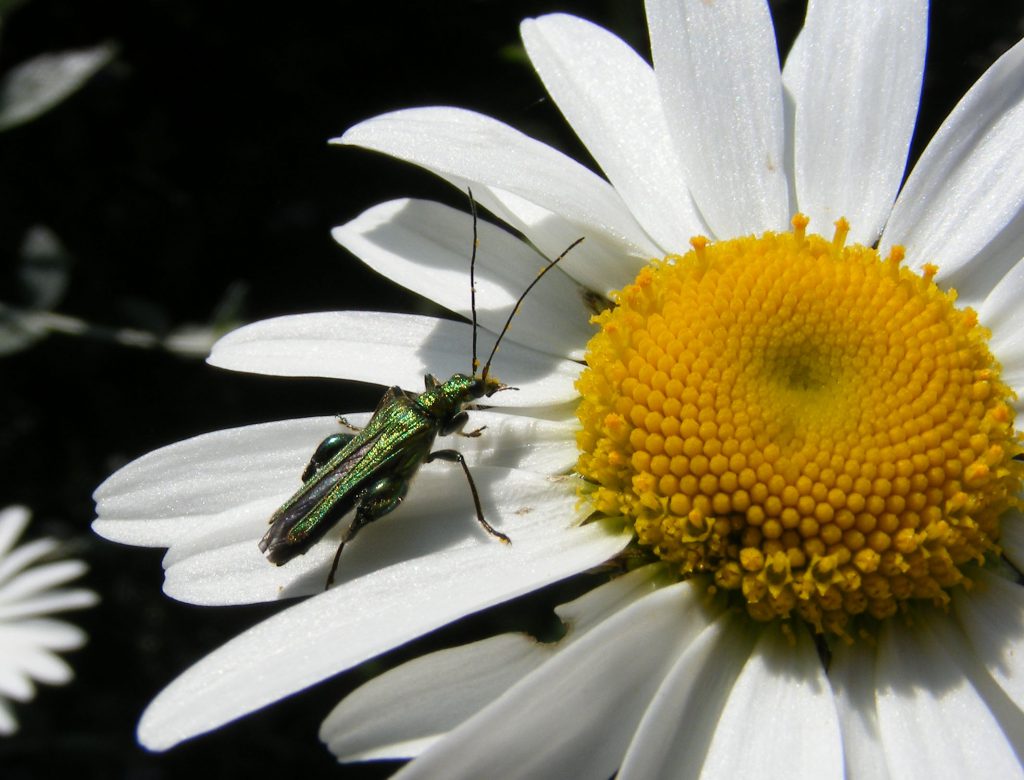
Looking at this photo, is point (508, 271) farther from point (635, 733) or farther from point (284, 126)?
point (284, 126)

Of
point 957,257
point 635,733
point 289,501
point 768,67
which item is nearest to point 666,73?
point 768,67

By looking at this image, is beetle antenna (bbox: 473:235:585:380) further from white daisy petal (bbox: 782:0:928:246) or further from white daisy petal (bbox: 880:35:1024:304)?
white daisy petal (bbox: 880:35:1024:304)

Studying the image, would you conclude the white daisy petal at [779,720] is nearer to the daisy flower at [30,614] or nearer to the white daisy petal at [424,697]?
the white daisy petal at [424,697]

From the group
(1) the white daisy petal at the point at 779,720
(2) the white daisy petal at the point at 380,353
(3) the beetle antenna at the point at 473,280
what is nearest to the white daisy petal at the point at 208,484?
(2) the white daisy petal at the point at 380,353

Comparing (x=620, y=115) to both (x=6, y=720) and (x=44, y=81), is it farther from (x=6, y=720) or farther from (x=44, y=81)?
(x=6, y=720)

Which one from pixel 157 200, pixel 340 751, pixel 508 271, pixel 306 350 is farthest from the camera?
pixel 157 200

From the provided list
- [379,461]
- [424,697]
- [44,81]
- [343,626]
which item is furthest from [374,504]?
[44,81]

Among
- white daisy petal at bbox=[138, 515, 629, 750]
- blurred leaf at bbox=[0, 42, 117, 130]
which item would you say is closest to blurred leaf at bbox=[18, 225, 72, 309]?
blurred leaf at bbox=[0, 42, 117, 130]
